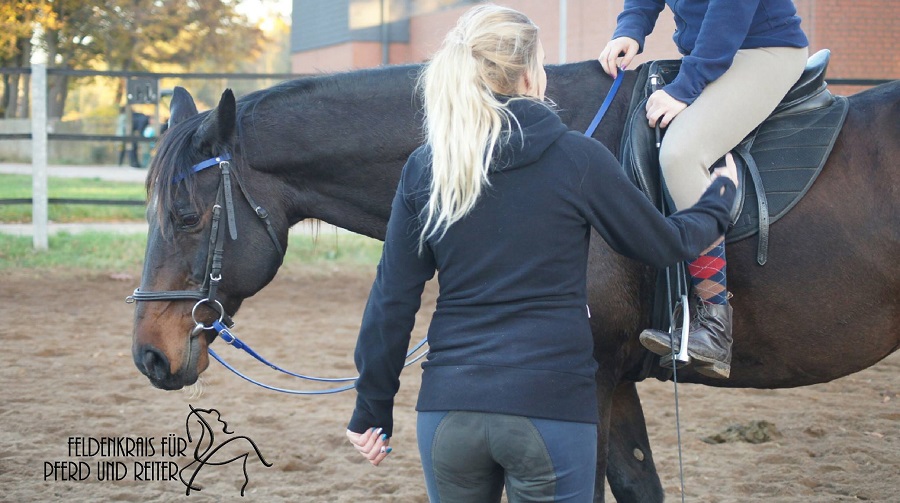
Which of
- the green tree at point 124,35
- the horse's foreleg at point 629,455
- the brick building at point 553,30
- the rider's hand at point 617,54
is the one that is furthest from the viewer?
the green tree at point 124,35

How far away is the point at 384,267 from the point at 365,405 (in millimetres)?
361

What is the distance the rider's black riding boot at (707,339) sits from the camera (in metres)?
2.87

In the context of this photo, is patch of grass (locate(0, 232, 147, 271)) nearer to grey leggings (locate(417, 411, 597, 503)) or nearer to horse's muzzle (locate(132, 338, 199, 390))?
horse's muzzle (locate(132, 338, 199, 390))

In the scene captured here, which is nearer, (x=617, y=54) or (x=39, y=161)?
(x=617, y=54)

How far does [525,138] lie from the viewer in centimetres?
209

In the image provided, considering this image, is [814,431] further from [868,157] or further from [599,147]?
[599,147]

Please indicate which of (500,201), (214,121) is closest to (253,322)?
(214,121)

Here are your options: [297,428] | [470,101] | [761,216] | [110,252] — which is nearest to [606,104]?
[761,216]

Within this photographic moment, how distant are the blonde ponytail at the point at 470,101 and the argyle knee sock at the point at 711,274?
1.12 metres

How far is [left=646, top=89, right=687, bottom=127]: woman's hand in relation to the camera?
3.05 metres

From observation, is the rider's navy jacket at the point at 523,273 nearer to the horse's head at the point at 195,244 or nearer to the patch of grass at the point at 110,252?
the horse's head at the point at 195,244

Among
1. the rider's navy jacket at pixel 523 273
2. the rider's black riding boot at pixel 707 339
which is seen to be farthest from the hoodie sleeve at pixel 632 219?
the rider's black riding boot at pixel 707 339

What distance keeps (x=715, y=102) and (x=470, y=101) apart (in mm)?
1337

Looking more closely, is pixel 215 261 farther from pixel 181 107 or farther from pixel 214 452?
pixel 214 452
